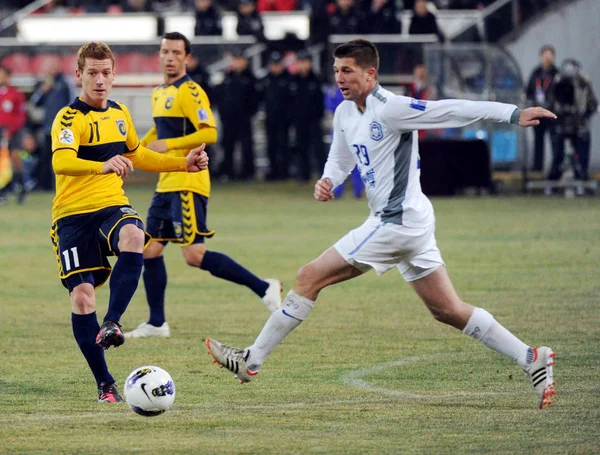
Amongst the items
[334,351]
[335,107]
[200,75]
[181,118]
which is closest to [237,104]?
[200,75]

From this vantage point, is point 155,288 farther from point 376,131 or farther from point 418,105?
point 418,105

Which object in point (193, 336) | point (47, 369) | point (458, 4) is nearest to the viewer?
point (47, 369)

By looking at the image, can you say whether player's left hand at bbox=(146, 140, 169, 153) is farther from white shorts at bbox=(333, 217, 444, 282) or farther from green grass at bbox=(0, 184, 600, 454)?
white shorts at bbox=(333, 217, 444, 282)

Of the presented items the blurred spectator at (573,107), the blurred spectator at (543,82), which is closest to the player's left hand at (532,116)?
the blurred spectator at (543,82)

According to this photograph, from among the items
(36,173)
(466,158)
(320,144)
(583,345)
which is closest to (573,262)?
(583,345)

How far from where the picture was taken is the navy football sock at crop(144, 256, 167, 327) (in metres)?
9.85

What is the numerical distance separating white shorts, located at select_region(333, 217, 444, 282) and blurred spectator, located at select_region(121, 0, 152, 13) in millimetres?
23413

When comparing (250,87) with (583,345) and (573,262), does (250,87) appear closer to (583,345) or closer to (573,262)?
(573,262)

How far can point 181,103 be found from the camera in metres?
9.89

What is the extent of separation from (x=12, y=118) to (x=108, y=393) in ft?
53.5

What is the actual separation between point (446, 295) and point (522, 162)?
16.5 m

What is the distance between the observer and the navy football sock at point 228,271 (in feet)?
32.8

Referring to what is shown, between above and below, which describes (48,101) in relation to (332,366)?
above

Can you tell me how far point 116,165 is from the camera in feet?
23.3
